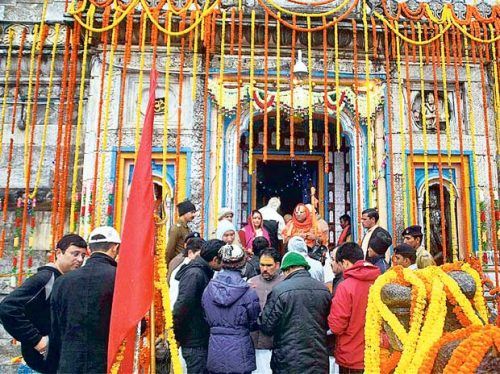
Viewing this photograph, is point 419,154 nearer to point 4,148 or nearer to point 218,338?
point 218,338

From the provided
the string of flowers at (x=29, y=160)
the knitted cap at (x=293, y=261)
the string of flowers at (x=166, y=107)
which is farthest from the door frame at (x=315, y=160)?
the knitted cap at (x=293, y=261)

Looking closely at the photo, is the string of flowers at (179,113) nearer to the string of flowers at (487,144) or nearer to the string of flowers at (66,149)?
the string of flowers at (66,149)

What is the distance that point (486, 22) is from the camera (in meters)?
8.88

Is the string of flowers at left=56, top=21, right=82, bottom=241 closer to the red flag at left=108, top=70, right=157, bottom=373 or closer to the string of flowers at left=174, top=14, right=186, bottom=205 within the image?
the string of flowers at left=174, top=14, right=186, bottom=205

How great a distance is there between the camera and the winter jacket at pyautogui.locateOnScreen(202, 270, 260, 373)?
11.8 ft

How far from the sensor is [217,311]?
3.67 metres

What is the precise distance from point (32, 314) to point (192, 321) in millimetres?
1244

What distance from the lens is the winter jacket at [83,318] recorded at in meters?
2.99

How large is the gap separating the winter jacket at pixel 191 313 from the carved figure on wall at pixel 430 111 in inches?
268

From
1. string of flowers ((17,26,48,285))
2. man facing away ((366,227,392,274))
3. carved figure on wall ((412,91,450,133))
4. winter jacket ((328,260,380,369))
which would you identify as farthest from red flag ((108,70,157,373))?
carved figure on wall ((412,91,450,133))

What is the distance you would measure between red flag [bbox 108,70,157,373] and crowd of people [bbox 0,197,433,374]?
0.83 feet

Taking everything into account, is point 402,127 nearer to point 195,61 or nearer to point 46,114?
point 195,61

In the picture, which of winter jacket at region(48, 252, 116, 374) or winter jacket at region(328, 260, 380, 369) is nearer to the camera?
winter jacket at region(48, 252, 116, 374)

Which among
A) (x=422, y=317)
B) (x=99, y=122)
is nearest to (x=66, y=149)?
(x=99, y=122)
